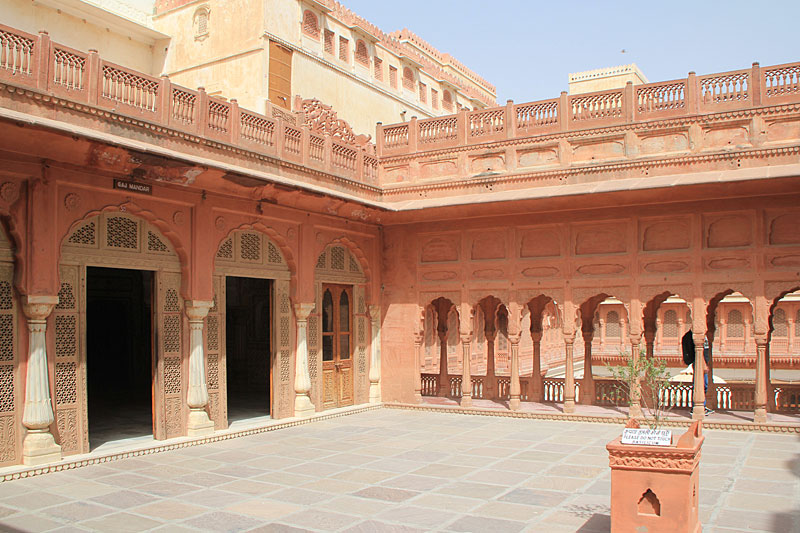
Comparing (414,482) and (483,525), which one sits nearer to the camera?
(483,525)

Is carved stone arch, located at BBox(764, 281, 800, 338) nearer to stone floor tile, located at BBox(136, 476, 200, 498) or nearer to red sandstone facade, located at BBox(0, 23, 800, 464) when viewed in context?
red sandstone facade, located at BBox(0, 23, 800, 464)

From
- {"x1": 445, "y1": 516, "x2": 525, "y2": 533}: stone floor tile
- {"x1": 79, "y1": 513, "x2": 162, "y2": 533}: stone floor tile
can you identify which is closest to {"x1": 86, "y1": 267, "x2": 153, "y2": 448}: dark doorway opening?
{"x1": 79, "y1": 513, "x2": 162, "y2": 533}: stone floor tile

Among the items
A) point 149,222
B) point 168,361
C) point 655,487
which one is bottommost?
point 655,487

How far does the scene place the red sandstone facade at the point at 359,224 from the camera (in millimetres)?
8141

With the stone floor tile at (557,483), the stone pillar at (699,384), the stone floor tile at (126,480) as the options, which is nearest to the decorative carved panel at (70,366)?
the stone floor tile at (126,480)

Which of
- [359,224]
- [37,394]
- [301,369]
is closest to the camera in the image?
[37,394]

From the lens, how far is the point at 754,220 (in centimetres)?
1126

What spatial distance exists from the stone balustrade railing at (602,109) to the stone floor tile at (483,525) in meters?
8.43

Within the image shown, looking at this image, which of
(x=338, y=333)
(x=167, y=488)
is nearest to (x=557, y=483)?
(x=167, y=488)

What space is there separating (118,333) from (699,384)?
503 inches

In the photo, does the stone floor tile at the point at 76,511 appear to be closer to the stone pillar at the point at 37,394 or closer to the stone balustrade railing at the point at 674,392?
the stone pillar at the point at 37,394

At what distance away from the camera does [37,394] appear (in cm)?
796

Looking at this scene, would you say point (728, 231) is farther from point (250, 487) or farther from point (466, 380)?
point (250, 487)

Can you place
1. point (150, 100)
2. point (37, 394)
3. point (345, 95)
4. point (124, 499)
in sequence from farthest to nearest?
1. point (345, 95)
2. point (150, 100)
3. point (37, 394)
4. point (124, 499)
